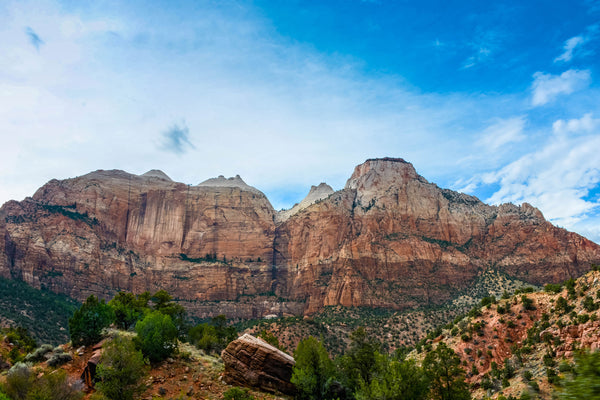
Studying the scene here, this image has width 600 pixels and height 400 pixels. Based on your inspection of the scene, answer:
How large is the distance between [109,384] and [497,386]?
1079 inches

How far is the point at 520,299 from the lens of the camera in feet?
Answer: 112

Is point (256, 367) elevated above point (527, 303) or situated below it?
below

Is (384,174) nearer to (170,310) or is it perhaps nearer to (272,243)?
(272,243)

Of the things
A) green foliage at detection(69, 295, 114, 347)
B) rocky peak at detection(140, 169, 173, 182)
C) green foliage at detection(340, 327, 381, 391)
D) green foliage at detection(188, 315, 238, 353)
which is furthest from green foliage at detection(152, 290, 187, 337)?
rocky peak at detection(140, 169, 173, 182)

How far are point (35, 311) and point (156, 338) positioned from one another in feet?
195

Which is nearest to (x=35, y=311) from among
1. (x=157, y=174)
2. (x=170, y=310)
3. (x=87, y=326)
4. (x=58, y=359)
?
(x=170, y=310)

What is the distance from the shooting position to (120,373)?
71.4 feet

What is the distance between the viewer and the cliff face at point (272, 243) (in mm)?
93562

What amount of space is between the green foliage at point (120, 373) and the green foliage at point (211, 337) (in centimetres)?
1725

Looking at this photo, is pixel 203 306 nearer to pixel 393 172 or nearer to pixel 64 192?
pixel 64 192

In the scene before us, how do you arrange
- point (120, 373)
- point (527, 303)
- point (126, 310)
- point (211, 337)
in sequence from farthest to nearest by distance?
point (211, 337) → point (126, 310) → point (527, 303) → point (120, 373)

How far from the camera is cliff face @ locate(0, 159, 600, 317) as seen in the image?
307 ft

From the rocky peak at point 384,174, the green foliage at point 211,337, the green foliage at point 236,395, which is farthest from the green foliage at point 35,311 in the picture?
the rocky peak at point 384,174

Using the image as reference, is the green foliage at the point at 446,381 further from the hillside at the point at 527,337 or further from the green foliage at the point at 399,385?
the hillside at the point at 527,337
